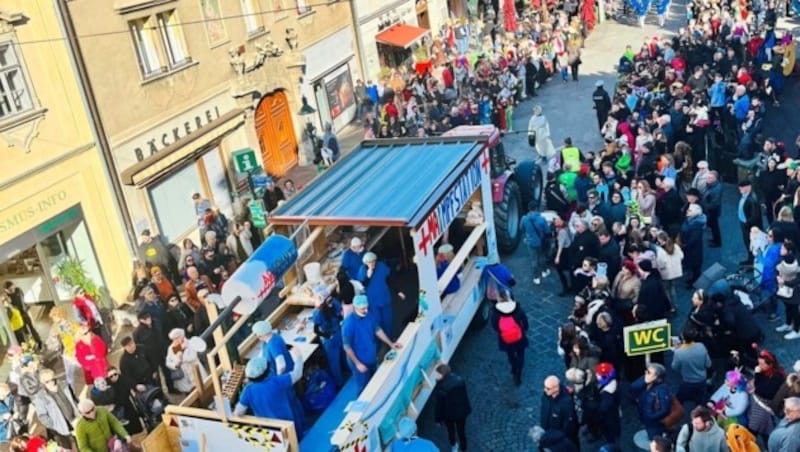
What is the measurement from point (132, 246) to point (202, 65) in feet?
15.9

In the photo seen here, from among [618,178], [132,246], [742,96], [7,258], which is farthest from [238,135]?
[742,96]

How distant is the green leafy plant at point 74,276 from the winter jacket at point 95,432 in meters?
6.16

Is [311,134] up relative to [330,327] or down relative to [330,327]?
down

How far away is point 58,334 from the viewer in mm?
12594

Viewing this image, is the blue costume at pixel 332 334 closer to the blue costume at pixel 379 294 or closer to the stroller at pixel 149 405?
the blue costume at pixel 379 294

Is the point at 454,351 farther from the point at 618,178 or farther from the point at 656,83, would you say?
the point at 656,83

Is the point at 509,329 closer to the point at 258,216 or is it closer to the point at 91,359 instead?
the point at 91,359

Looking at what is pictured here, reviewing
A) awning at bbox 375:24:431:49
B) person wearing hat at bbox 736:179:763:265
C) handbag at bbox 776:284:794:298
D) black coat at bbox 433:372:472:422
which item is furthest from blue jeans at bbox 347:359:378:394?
awning at bbox 375:24:431:49

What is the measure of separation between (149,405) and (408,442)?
3.97m

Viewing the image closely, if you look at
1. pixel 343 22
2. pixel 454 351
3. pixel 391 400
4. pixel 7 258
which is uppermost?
pixel 343 22

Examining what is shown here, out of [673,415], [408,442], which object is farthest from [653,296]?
[408,442]

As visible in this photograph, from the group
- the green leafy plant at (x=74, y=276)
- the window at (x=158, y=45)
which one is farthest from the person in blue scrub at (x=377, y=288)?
the window at (x=158, y=45)

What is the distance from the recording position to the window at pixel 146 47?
51.0ft

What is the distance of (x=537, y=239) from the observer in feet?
40.5
